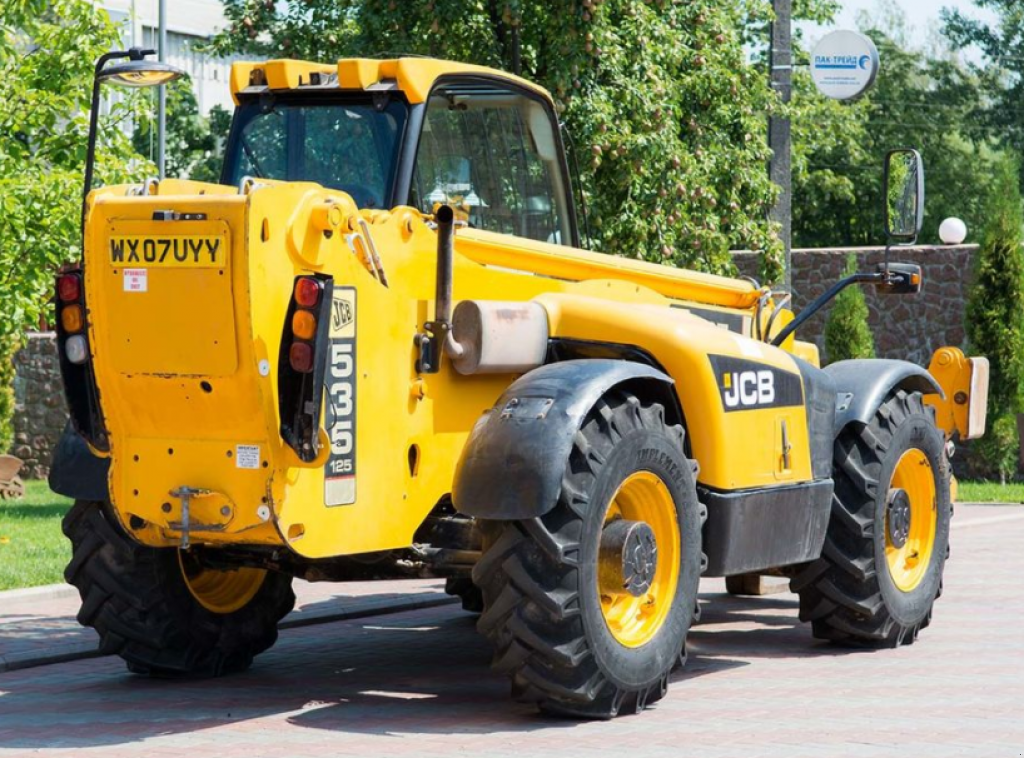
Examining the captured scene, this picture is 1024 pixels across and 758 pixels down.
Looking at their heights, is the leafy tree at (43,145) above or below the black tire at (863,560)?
above

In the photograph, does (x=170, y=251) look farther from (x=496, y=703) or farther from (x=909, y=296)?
(x=909, y=296)

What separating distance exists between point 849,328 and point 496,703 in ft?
55.9

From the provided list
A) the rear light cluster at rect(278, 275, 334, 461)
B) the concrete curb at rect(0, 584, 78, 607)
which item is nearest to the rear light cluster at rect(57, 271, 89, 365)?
the rear light cluster at rect(278, 275, 334, 461)

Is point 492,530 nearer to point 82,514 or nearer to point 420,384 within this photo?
point 420,384

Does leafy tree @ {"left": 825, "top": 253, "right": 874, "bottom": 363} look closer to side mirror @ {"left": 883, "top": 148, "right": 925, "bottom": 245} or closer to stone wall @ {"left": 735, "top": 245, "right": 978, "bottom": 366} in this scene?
stone wall @ {"left": 735, "top": 245, "right": 978, "bottom": 366}

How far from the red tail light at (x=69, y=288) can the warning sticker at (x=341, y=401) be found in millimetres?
1153

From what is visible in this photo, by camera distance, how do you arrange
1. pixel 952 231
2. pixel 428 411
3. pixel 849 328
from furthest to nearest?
pixel 952 231, pixel 849 328, pixel 428 411

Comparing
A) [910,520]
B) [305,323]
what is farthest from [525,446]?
[910,520]

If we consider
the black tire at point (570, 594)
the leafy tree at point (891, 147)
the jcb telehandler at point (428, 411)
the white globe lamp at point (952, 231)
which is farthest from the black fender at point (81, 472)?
the leafy tree at point (891, 147)

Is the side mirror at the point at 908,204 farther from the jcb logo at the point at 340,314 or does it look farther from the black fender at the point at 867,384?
the jcb logo at the point at 340,314

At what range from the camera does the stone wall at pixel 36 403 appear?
28141 mm

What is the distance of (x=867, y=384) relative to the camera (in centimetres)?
1027

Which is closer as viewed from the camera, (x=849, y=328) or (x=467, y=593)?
(x=467, y=593)

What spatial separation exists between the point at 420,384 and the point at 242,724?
165 centimetres
